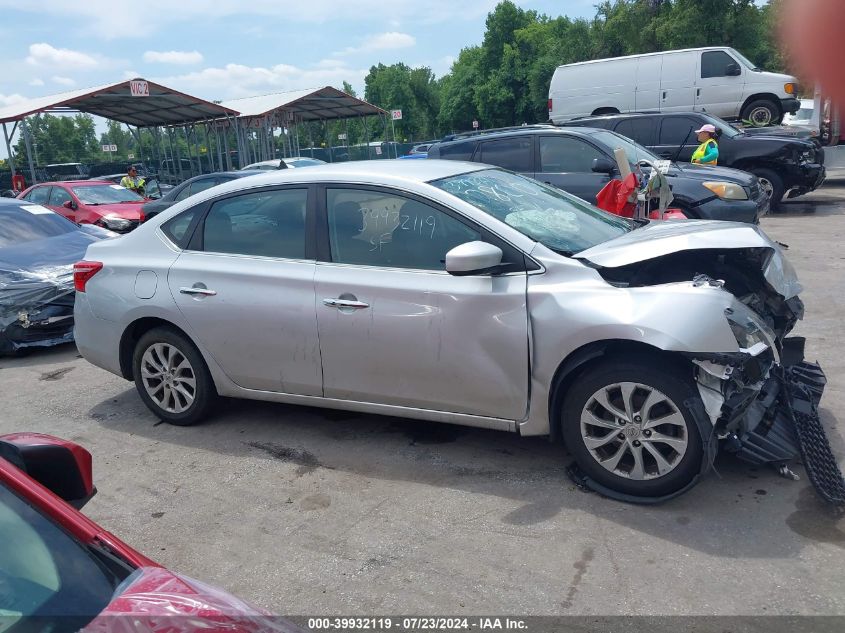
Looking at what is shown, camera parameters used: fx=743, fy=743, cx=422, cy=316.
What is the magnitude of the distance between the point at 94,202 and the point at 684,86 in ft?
45.6

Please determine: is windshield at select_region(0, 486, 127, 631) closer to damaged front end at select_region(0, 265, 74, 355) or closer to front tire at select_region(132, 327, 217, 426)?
front tire at select_region(132, 327, 217, 426)

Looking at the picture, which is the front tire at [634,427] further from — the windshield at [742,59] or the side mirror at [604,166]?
the windshield at [742,59]

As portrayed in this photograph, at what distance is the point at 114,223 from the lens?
45.4 feet

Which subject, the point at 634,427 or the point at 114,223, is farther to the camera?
the point at 114,223

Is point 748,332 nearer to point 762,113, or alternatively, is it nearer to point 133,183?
point 762,113

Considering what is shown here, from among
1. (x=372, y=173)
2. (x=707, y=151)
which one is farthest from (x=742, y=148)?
(x=372, y=173)

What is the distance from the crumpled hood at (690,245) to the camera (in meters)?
3.88

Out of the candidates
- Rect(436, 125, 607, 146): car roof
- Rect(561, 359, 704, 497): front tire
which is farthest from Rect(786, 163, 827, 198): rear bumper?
Rect(561, 359, 704, 497): front tire

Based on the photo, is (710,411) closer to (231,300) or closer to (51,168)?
(231,300)

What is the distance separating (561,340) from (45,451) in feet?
7.81

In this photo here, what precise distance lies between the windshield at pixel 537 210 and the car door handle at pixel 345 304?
82cm

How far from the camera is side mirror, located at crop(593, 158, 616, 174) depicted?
879 cm

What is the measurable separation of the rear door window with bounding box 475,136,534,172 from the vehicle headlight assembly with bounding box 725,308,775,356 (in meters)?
6.46

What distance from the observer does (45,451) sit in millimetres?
2268
